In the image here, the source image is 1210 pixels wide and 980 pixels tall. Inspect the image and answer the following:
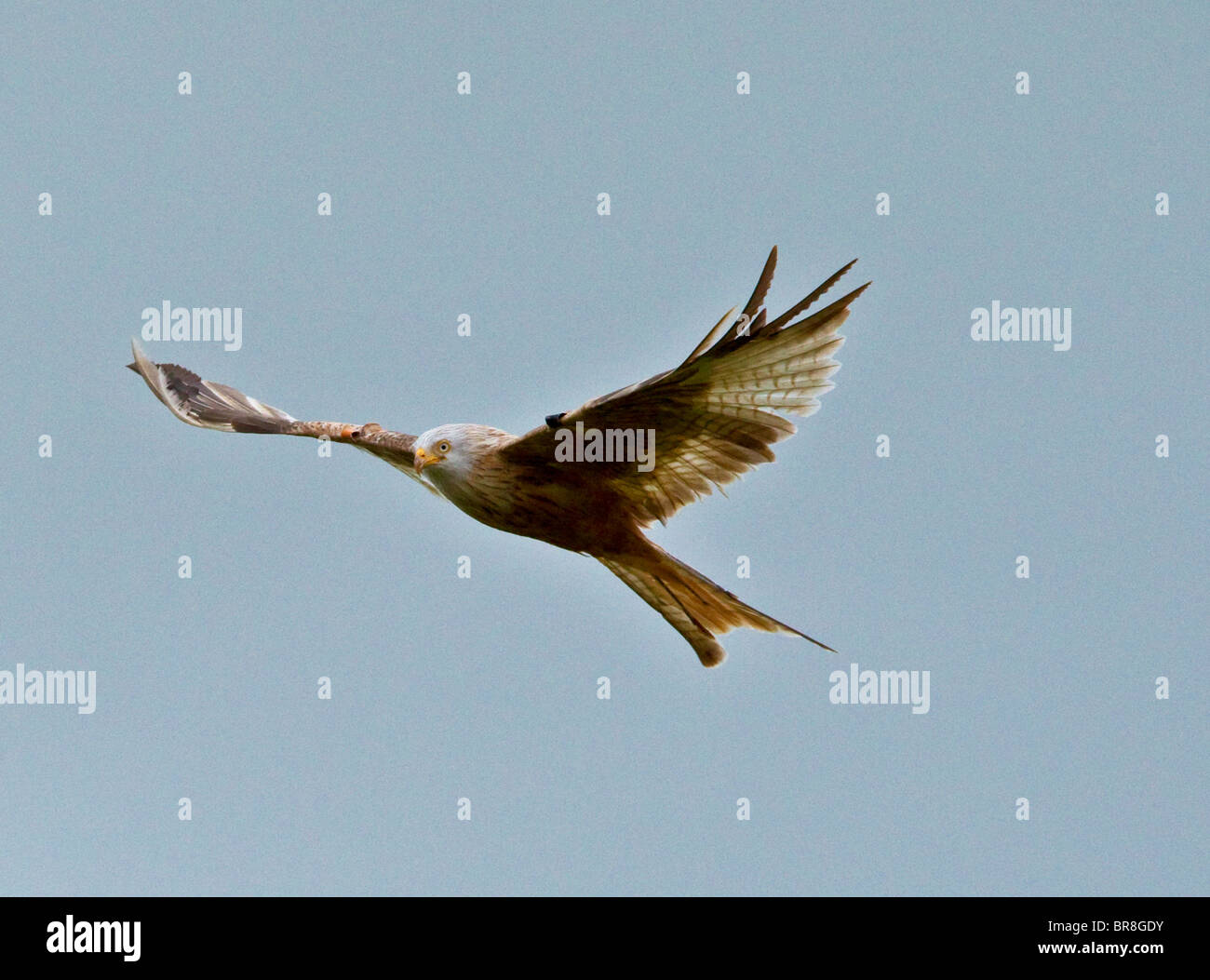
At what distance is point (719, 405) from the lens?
9227mm

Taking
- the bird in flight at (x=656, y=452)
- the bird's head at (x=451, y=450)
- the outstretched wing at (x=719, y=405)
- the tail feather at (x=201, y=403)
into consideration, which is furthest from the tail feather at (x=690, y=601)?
the tail feather at (x=201, y=403)

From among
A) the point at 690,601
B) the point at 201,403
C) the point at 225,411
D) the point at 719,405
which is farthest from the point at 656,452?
the point at 201,403

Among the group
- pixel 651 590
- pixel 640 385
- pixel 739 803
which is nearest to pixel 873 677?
pixel 739 803

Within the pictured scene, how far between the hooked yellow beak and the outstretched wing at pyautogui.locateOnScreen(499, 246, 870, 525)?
1.42 feet

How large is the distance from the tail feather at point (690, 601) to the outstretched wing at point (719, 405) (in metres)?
0.38

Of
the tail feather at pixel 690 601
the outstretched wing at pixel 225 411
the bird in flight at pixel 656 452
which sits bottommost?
the tail feather at pixel 690 601

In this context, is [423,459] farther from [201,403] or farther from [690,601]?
[201,403]

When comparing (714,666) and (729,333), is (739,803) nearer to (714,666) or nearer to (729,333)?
(714,666)

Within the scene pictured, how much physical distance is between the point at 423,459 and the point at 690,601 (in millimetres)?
1988

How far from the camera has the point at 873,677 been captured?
1184 cm

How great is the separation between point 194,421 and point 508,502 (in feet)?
9.82

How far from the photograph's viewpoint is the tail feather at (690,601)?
402 inches

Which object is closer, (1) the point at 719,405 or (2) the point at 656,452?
(1) the point at 719,405

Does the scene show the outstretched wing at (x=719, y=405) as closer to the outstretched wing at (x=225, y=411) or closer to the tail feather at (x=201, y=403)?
the outstretched wing at (x=225, y=411)
